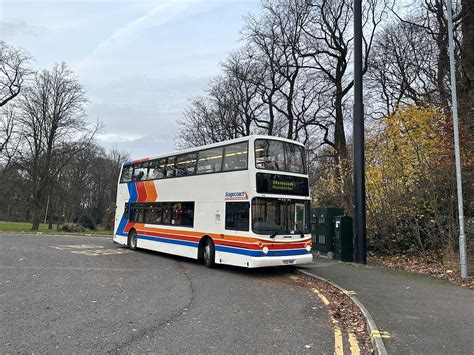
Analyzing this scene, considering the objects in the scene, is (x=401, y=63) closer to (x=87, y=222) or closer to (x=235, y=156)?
(x=235, y=156)

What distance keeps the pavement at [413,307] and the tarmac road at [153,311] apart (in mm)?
951

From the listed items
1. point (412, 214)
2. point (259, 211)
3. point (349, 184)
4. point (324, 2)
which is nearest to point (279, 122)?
point (324, 2)

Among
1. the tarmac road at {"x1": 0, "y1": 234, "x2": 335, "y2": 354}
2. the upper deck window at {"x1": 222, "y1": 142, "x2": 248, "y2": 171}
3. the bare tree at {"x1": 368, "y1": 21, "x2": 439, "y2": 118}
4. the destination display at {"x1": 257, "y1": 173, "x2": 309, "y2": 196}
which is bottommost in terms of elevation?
the tarmac road at {"x1": 0, "y1": 234, "x2": 335, "y2": 354}

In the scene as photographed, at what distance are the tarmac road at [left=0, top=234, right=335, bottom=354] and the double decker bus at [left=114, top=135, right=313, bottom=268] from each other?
0.89 meters

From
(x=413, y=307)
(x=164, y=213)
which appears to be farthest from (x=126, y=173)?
(x=413, y=307)

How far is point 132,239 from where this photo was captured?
1822 cm

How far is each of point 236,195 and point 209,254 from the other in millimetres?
2332

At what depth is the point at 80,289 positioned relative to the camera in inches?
350

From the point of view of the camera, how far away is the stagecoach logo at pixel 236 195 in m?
11.9

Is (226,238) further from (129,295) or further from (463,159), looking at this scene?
(463,159)

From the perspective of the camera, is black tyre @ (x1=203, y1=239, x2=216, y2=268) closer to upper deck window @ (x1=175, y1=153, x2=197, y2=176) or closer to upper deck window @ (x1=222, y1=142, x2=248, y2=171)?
upper deck window @ (x1=222, y1=142, x2=248, y2=171)

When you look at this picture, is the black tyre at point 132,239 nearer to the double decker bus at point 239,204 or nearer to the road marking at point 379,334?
the double decker bus at point 239,204

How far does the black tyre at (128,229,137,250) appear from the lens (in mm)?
18000

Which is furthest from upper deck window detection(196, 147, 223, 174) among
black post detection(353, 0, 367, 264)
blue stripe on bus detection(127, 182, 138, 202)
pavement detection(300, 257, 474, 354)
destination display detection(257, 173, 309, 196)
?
blue stripe on bus detection(127, 182, 138, 202)
